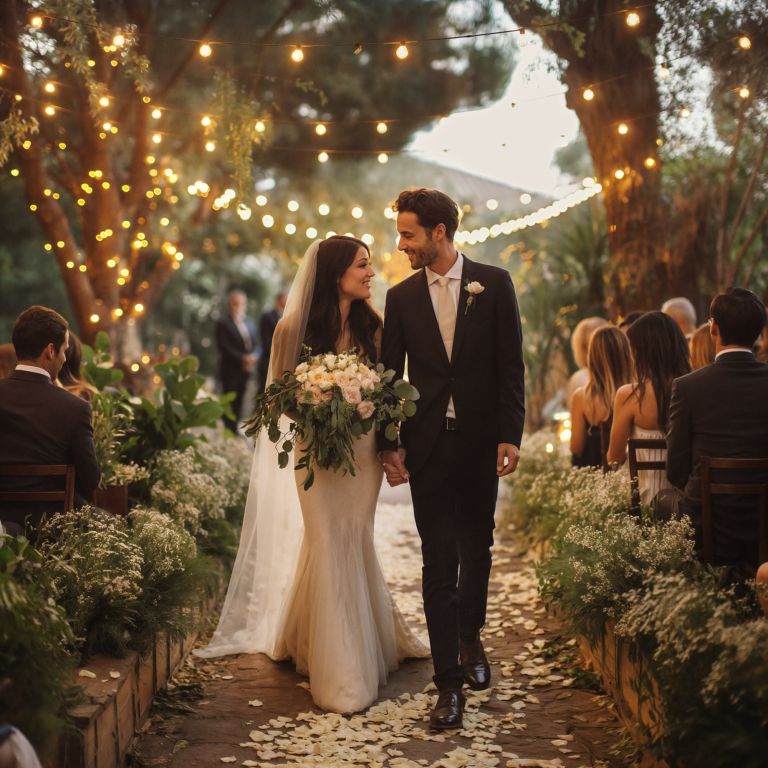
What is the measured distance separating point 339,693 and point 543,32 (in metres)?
4.85

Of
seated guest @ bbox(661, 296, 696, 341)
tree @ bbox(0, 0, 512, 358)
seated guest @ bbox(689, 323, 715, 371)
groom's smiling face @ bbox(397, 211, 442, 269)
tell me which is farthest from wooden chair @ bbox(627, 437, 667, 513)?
tree @ bbox(0, 0, 512, 358)

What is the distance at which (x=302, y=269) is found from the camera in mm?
3629

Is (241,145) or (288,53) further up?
(288,53)

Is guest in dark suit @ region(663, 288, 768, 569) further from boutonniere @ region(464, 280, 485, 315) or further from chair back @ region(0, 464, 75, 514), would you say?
chair back @ region(0, 464, 75, 514)

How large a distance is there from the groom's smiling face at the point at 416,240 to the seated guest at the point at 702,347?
210 cm

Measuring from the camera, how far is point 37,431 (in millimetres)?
3295

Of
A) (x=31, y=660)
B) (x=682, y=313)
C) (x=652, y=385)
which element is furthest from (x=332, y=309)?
(x=682, y=313)

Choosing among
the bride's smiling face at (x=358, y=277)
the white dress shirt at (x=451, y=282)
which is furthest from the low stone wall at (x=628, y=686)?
the bride's smiling face at (x=358, y=277)

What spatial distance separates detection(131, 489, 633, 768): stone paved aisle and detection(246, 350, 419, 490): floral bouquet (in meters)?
0.98

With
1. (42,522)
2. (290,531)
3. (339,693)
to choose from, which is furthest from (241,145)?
(339,693)

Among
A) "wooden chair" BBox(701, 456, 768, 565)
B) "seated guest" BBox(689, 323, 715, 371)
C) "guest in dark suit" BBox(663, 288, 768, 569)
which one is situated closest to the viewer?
"wooden chair" BBox(701, 456, 768, 565)

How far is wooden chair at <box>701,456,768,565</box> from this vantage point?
111 inches

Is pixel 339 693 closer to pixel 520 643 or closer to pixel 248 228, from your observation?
pixel 520 643

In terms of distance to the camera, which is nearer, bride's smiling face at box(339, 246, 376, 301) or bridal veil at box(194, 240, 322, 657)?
bride's smiling face at box(339, 246, 376, 301)
